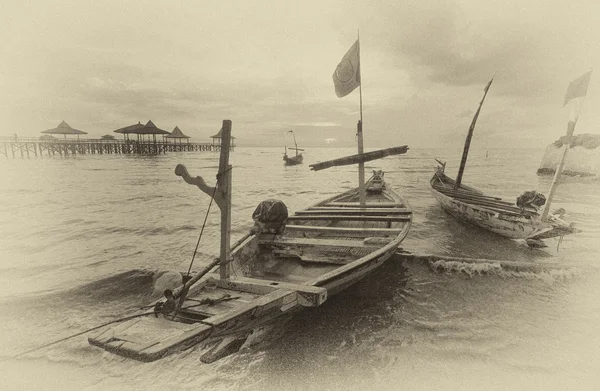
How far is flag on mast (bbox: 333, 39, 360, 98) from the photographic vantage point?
29.5ft

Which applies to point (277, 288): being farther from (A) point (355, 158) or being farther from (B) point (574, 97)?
(B) point (574, 97)

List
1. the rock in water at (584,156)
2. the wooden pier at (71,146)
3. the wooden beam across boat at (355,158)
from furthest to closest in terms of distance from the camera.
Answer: the wooden pier at (71,146), the rock in water at (584,156), the wooden beam across boat at (355,158)

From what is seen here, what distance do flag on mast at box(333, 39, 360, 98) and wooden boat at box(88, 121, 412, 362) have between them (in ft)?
11.6

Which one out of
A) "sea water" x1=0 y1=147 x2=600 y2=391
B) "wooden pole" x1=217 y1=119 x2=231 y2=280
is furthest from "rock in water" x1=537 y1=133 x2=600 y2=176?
"wooden pole" x1=217 y1=119 x2=231 y2=280

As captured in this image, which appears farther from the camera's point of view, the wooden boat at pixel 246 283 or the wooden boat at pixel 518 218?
the wooden boat at pixel 518 218

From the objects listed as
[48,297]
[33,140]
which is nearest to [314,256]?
[48,297]

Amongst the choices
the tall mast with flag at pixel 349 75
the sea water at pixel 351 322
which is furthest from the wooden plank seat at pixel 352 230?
the tall mast with flag at pixel 349 75

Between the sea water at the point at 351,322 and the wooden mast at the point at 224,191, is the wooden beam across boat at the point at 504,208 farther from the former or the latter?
the wooden mast at the point at 224,191

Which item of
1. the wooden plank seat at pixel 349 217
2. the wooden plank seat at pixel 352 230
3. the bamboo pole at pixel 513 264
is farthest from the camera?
the wooden plank seat at pixel 349 217

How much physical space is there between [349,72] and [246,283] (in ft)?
22.6

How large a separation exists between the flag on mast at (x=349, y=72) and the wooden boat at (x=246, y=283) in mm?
3538

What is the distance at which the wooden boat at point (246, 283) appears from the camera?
2.92 metres

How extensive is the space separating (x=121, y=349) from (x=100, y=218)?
39.6ft

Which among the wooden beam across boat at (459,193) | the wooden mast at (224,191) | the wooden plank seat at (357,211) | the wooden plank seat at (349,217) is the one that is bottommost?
the wooden beam across boat at (459,193)
